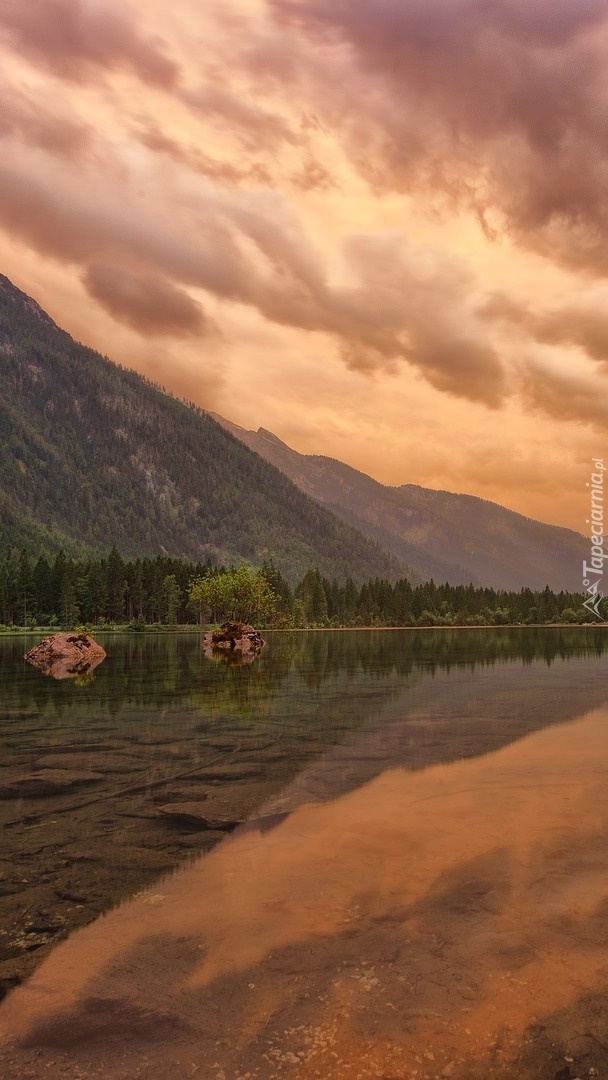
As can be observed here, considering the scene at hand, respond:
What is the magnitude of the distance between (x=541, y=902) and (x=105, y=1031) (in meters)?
5.91

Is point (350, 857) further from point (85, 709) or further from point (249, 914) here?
point (85, 709)

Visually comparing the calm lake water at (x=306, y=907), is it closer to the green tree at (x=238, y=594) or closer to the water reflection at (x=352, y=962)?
the water reflection at (x=352, y=962)

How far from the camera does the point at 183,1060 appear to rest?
610 centimetres

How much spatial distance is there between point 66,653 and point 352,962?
67.1m

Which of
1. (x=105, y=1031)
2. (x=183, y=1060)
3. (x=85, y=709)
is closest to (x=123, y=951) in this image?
(x=105, y=1031)

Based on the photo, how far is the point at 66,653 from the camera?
6981 centimetres

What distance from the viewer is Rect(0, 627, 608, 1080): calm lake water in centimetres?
632

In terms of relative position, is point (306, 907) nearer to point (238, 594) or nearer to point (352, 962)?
point (352, 962)

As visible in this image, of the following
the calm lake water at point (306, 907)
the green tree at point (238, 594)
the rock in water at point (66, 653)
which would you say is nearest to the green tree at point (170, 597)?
the green tree at point (238, 594)

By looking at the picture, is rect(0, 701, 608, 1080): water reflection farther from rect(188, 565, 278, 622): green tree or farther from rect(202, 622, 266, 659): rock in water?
rect(188, 565, 278, 622): green tree

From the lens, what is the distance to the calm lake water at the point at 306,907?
6.32 meters

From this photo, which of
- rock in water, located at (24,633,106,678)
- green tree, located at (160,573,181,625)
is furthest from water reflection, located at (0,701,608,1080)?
green tree, located at (160,573,181,625)

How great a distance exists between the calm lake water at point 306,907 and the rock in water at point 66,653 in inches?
1796

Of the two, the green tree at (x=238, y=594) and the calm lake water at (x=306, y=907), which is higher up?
the green tree at (x=238, y=594)
